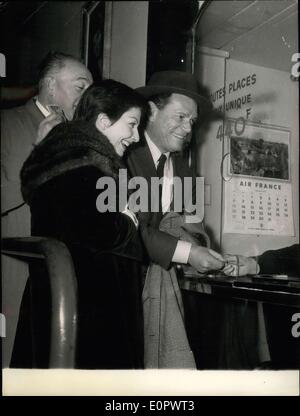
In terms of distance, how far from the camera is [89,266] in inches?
28.1

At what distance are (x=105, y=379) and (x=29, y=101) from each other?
0.59m

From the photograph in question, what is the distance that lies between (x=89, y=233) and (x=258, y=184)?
53 cm

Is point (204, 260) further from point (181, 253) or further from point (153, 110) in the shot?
point (153, 110)

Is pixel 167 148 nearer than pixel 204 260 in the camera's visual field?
No

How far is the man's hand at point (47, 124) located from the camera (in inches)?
32.5

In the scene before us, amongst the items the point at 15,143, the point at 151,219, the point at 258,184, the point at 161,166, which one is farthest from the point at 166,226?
the point at 15,143

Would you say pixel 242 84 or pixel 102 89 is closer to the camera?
pixel 102 89

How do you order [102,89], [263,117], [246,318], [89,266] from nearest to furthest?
1. [89,266]
2. [102,89]
3. [246,318]
4. [263,117]

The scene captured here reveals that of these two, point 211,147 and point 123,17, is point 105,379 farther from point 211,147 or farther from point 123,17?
point 123,17

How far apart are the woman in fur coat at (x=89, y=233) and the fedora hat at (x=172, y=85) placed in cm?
21

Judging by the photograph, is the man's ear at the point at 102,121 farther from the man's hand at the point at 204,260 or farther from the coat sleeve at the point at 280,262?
the coat sleeve at the point at 280,262

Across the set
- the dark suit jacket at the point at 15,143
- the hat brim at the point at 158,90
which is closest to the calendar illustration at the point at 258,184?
the hat brim at the point at 158,90

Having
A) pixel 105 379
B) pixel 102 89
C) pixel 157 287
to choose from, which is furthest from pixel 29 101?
pixel 105 379

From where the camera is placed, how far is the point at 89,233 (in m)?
0.70
